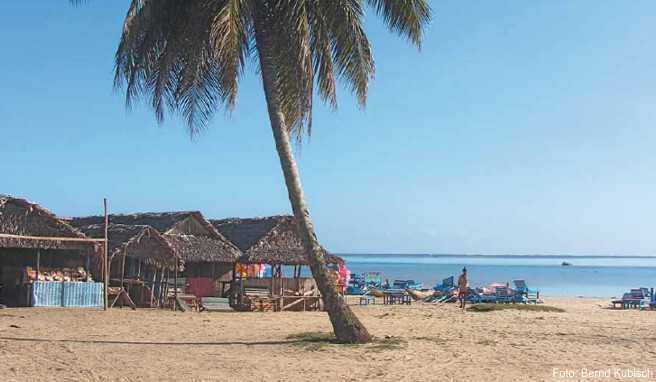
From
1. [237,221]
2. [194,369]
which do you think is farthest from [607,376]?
[237,221]

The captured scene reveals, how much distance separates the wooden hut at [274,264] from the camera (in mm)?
25453

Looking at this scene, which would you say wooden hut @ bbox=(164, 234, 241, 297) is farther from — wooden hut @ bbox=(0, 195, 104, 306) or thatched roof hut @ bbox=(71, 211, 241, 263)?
wooden hut @ bbox=(0, 195, 104, 306)

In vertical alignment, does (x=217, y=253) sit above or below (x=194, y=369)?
above

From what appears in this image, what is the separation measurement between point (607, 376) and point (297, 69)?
25.5ft

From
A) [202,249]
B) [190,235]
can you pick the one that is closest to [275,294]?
[202,249]

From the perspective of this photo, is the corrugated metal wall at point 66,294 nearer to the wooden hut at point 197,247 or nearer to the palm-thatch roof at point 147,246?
the palm-thatch roof at point 147,246

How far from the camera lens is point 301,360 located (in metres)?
12.2

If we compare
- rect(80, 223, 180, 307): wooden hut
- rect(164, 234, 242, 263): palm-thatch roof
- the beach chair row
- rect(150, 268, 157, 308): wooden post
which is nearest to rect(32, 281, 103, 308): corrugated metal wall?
rect(80, 223, 180, 307): wooden hut

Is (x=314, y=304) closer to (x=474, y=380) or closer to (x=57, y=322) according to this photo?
(x=57, y=322)

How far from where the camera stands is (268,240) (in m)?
27.0

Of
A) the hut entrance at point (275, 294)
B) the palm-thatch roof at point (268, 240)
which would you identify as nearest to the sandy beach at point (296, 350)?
the hut entrance at point (275, 294)

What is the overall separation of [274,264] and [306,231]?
12.4 meters

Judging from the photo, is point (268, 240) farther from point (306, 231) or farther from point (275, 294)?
point (306, 231)

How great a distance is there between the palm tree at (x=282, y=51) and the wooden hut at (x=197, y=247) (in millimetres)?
11669
